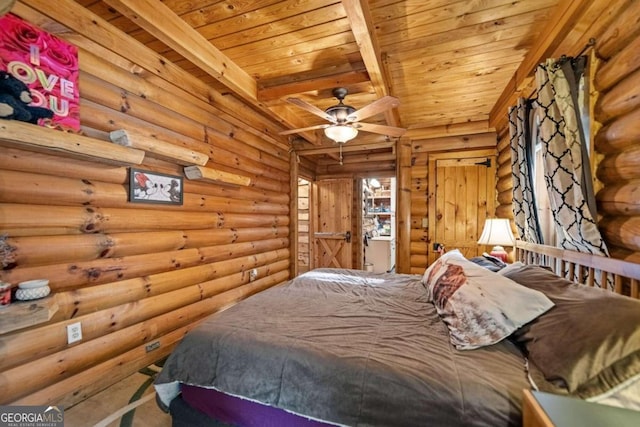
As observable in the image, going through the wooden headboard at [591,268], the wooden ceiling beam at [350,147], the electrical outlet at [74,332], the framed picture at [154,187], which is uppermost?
the wooden ceiling beam at [350,147]

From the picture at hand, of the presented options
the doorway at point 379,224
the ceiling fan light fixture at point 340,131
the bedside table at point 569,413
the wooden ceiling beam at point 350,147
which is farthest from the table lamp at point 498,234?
the doorway at point 379,224

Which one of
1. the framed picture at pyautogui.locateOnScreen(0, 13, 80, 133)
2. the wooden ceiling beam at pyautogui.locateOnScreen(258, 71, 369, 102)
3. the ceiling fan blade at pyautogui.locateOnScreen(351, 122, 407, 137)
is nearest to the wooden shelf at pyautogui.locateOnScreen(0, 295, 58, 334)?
the framed picture at pyautogui.locateOnScreen(0, 13, 80, 133)

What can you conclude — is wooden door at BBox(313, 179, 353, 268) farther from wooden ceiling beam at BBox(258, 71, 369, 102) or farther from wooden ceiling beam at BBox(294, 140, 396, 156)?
wooden ceiling beam at BBox(258, 71, 369, 102)

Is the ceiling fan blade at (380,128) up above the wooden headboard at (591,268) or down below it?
above

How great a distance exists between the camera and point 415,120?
3941mm

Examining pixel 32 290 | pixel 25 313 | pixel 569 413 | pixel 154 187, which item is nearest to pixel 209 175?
pixel 154 187

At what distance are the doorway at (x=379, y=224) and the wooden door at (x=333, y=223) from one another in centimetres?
85

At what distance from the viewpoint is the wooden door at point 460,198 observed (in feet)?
12.6

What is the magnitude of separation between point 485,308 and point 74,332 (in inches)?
97.4

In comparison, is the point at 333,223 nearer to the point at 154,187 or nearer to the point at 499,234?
the point at 499,234

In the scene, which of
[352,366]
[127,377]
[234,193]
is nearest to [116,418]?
[127,377]

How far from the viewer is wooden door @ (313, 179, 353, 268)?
5852 mm

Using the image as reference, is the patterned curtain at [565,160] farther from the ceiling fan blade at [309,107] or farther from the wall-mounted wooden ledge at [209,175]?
the wall-mounted wooden ledge at [209,175]

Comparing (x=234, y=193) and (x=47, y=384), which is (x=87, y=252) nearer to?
(x=47, y=384)
